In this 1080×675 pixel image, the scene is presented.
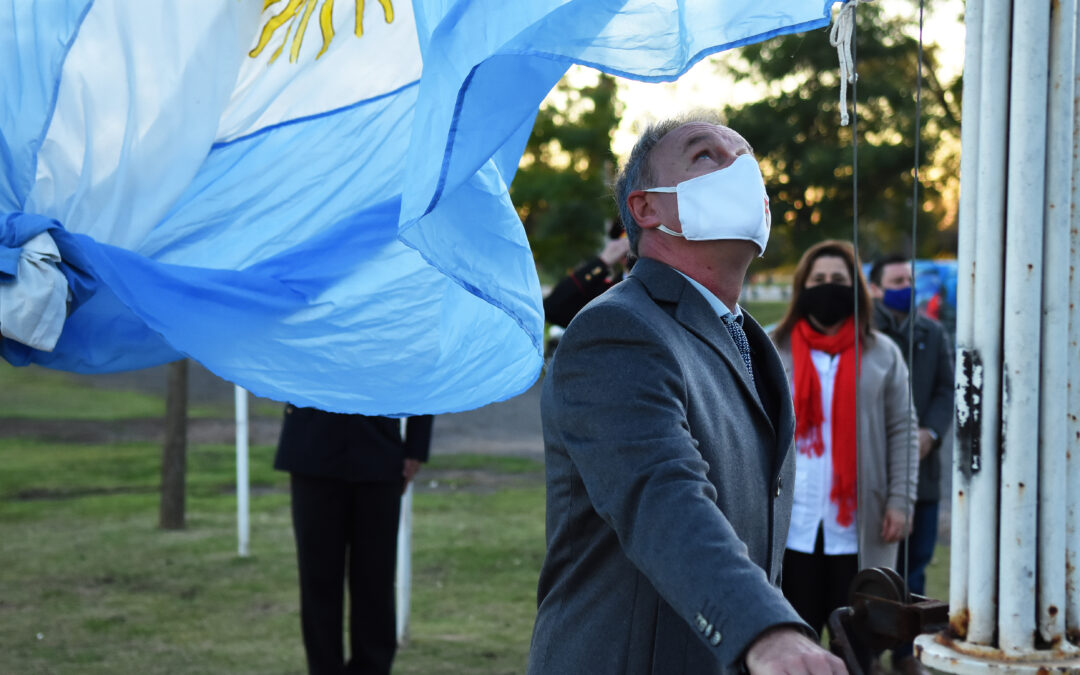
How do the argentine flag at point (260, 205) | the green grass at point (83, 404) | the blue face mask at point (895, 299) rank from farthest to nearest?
the green grass at point (83, 404), the blue face mask at point (895, 299), the argentine flag at point (260, 205)

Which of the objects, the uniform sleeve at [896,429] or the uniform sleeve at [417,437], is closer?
the uniform sleeve at [896,429]

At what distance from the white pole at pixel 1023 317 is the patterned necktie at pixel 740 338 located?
51cm

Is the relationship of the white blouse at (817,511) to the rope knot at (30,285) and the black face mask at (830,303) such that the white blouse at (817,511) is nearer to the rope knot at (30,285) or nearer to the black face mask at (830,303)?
the black face mask at (830,303)

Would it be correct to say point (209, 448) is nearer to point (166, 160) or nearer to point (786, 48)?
point (166, 160)

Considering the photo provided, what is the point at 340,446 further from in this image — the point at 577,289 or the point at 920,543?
the point at 920,543

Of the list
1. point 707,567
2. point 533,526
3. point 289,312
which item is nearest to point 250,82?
point 289,312

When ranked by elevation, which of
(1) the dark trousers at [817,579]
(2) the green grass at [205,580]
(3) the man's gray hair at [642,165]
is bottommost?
(2) the green grass at [205,580]

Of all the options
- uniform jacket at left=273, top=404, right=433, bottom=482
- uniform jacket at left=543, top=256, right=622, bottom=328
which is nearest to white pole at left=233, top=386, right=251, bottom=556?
uniform jacket at left=273, top=404, right=433, bottom=482

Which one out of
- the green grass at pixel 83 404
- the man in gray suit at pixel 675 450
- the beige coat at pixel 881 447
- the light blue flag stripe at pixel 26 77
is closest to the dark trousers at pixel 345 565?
the beige coat at pixel 881 447

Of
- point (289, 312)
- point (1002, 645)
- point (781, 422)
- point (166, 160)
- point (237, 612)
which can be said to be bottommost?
point (237, 612)

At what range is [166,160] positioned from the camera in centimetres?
273

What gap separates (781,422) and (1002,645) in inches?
21.4

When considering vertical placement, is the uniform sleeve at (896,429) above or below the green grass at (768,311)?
below

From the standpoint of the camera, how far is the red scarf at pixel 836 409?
4930mm
